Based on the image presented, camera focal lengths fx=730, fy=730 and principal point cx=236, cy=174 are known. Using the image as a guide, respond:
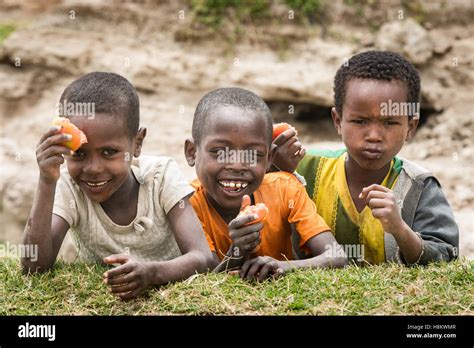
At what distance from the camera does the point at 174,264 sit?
3.98 metres

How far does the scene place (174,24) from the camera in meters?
9.45

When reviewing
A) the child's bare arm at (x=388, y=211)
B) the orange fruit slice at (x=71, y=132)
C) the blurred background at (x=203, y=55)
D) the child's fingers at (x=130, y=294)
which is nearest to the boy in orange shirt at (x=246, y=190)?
the child's bare arm at (x=388, y=211)

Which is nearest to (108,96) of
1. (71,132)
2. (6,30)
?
(71,132)

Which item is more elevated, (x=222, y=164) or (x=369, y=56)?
(x=369, y=56)

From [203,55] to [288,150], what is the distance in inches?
195

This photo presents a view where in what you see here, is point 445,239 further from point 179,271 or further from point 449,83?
point 449,83

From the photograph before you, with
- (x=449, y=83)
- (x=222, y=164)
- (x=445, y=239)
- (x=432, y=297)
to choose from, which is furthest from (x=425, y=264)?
(x=449, y=83)

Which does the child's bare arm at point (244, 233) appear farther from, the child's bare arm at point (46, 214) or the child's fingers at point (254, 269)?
the child's bare arm at point (46, 214)

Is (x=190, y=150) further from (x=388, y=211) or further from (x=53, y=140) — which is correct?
(x=388, y=211)

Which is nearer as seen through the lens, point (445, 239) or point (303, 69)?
point (445, 239)

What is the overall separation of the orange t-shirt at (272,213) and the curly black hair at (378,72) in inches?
28.0
